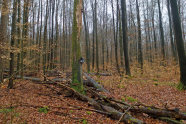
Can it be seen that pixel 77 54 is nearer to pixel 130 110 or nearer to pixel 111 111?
pixel 111 111

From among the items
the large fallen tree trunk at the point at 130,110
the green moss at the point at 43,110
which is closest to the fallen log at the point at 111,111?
the large fallen tree trunk at the point at 130,110

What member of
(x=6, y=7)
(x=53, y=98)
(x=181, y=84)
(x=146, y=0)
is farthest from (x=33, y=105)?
(x=146, y=0)

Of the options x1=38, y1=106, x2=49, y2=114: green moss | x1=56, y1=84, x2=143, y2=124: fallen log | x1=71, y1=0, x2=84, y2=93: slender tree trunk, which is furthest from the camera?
x1=71, y1=0, x2=84, y2=93: slender tree trunk

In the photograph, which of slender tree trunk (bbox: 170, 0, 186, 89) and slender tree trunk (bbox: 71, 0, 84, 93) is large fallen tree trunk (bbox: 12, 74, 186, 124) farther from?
slender tree trunk (bbox: 170, 0, 186, 89)

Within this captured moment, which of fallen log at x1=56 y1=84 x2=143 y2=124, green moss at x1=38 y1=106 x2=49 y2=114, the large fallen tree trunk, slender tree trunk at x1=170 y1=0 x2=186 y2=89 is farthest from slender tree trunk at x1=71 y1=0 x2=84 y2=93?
slender tree trunk at x1=170 y1=0 x2=186 y2=89

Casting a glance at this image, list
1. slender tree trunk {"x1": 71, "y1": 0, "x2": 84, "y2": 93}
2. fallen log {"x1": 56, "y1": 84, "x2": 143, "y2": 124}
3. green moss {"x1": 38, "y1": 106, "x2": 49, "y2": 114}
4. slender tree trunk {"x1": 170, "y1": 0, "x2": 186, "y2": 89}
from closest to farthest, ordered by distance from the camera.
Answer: fallen log {"x1": 56, "y1": 84, "x2": 143, "y2": 124}, green moss {"x1": 38, "y1": 106, "x2": 49, "y2": 114}, slender tree trunk {"x1": 71, "y1": 0, "x2": 84, "y2": 93}, slender tree trunk {"x1": 170, "y1": 0, "x2": 186, "y2": 89}

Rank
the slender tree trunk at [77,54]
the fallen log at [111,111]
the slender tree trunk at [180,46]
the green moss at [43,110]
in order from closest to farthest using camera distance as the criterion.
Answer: the fallen log at [111,111] < the green moss at [43,110] < the slender tree trunk at [77,54] < the slender tree trunk at [180,46]

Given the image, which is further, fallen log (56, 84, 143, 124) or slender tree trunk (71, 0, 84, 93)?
slender tree trunk (71, 0, 84, 93)

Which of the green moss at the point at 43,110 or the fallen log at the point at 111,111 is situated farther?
the green moss at the point at 43,110

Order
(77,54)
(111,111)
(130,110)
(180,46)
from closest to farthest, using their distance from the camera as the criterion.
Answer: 1. (111,111)
2. (130,110)
3. (77,54)
4. (180,46)

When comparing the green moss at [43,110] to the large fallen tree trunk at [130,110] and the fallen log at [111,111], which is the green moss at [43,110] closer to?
the fallen log at [111,111]

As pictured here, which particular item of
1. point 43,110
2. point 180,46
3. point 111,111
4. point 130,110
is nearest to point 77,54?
point 43,110

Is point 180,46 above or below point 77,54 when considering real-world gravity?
above

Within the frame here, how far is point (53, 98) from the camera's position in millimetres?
6480
